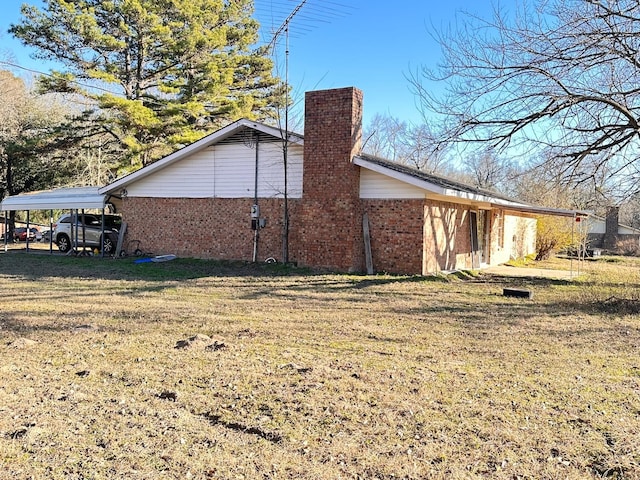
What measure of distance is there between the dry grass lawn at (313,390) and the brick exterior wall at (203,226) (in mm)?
5935

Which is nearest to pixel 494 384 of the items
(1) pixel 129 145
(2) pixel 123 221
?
(2) pixel 123 221

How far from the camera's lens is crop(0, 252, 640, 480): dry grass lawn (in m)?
3.33

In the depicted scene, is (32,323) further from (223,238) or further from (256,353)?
(223,238)

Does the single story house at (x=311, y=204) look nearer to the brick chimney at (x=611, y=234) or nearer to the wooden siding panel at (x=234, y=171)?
the wooden siding panel at (x=234, y=171)

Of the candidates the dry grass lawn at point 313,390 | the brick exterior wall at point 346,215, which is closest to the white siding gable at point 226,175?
the brick exterior wall at point 346,215

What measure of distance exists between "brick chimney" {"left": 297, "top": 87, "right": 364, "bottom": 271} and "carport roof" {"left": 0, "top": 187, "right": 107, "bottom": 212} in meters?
8.35

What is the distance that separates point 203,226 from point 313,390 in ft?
40.7

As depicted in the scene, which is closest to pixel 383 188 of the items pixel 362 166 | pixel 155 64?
pixel 362 166

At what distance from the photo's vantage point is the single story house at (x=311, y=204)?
13234mm

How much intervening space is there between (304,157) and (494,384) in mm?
9848

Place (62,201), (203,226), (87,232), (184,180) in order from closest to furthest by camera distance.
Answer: (203,226) < (184,180) < (62,201) < (87,232)

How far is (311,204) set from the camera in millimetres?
13680

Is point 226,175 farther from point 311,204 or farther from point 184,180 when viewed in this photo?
point 311,204

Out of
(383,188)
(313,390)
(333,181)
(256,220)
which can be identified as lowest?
(313,390)
